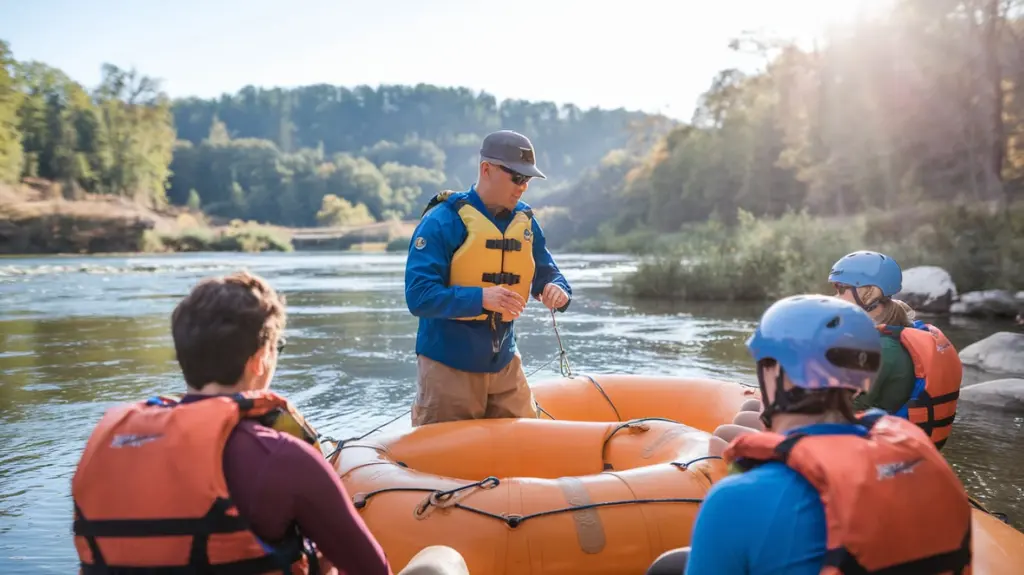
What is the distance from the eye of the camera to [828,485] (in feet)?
4.32

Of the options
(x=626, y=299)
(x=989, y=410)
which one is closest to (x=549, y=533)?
(x=989, y=410)

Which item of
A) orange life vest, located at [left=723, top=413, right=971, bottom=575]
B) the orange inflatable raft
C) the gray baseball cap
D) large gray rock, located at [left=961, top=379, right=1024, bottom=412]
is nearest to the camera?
orange life vest, located at [left=723, top=413, right=971, bottom=575]

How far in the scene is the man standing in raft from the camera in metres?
3.08

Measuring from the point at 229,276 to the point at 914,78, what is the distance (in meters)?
22.2

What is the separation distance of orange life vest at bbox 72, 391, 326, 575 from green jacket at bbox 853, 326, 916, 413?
8.23 feet

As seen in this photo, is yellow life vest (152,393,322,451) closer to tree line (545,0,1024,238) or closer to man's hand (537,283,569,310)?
man's hand (537,283,569,310)

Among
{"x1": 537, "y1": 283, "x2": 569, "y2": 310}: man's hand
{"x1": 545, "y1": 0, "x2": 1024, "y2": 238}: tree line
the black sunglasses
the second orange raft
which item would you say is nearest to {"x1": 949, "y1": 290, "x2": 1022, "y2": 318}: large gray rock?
{"x1": 545, "y1": 0, "x2": 1024, "y2": 238}: tree line

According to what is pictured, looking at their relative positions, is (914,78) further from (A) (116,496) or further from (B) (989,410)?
(A) (116,496)

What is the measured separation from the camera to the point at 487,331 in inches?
127

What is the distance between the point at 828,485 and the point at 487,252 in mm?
2066

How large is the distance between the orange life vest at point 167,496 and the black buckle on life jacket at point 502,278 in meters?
1.81

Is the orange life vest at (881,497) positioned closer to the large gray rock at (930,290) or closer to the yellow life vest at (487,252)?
the yellow life vest at (487,252)

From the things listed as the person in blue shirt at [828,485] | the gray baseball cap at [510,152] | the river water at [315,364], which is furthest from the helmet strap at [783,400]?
the river water at [315,364]

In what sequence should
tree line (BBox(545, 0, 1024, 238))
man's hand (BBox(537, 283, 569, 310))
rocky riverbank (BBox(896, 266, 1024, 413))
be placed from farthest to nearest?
tree line (BBox(545, 0, 1024, 238))
rocky riverbank (BBox(896, 266, 1024, 413))
man's hand (BBox(537, 283, 569, 310))
